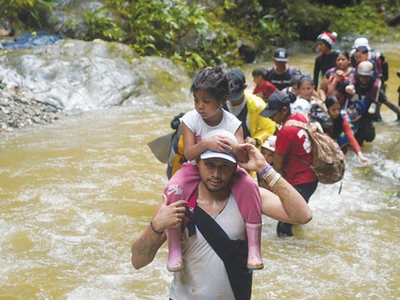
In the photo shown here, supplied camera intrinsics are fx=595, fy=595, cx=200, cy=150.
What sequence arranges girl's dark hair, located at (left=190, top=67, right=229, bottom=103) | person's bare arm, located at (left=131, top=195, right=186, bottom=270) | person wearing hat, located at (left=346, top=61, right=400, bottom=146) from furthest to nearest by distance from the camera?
person wearing hat, located at (left=346, top=61, right=400, bottom=146), girl's dark hair, located at (left=190, top=67, right=229, bottom=103), person's bare arm, located at (left=131, top=195, right=186, bottom=270)

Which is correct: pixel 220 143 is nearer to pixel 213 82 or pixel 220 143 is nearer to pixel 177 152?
pixel 213 82

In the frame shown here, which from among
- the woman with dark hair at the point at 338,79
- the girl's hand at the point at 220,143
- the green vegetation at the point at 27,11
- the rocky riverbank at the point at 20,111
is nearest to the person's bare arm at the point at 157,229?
the girl's hand at the point at 220,143

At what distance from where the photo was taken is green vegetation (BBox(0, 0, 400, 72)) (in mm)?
13914

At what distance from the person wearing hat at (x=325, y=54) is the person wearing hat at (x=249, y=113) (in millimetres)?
4093

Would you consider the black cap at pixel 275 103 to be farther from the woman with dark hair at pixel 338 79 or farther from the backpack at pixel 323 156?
the woman with dark hair at pixel 338 79

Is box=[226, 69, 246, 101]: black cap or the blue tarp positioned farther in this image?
the blue tarp

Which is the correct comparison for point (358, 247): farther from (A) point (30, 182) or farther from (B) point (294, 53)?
(B) point (294, 53)

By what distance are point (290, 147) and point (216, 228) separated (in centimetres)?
264

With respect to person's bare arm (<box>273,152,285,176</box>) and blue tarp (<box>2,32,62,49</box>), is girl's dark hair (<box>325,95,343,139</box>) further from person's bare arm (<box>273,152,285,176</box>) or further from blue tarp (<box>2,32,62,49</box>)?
blue tarp (<box>2,32,62,49</box>)

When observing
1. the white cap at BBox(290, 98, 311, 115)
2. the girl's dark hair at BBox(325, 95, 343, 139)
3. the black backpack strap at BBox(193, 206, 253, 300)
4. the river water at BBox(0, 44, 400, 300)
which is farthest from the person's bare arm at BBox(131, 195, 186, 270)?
the girl's dark hair at BBox(325, 95, 343, 139)

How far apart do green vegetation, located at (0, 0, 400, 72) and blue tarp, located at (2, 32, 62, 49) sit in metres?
0.67

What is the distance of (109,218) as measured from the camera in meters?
6.46

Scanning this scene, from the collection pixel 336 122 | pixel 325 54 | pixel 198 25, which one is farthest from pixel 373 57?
pixel 198 25

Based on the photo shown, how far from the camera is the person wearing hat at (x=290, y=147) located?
5199 millimetres
